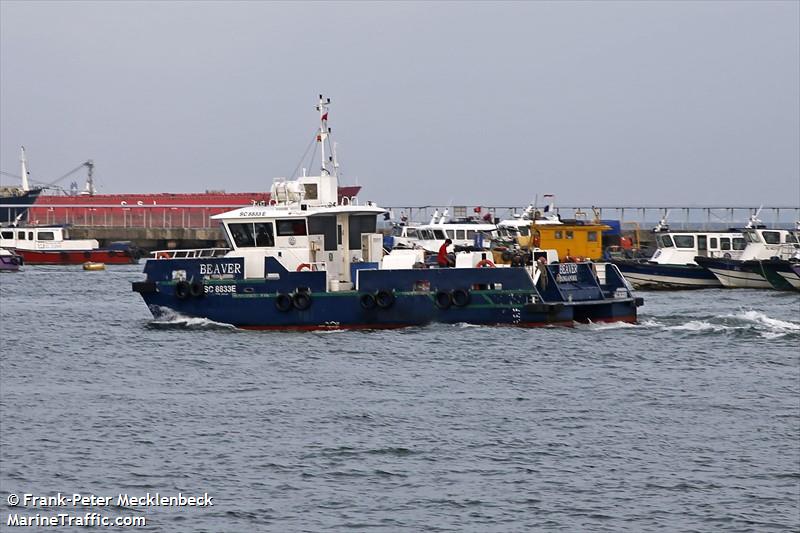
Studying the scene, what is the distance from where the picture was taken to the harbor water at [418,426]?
16094mm

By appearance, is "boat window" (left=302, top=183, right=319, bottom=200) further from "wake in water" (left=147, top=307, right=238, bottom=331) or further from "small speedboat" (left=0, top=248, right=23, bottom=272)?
"small speedboat" (left=0, top=248, right=23, bottom=272)

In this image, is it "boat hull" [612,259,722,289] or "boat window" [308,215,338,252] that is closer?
"boat window" [308,215,338,252]

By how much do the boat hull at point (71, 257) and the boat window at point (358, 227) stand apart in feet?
144

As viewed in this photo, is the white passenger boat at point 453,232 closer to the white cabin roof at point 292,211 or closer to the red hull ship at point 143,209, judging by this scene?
the white cabin roof at point 292,211

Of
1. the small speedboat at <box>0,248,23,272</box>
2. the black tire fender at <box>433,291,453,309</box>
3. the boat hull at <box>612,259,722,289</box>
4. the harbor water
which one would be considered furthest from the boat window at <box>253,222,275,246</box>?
the small speedboat at <box>0,248,23,272</box>

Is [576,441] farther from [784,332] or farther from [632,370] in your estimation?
[784,332]

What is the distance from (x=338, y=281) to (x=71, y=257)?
147ft

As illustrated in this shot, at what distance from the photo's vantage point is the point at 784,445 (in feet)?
63.1

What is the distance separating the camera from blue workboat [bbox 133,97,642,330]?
3130 centimetres

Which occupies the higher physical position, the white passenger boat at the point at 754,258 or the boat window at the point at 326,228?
the boat window at the point at 326,228

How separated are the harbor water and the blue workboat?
59cm

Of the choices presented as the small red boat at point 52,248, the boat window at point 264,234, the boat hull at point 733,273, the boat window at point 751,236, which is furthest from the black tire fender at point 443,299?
the small red boat at point 52,248

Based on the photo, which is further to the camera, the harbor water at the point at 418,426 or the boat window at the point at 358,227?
the boat window at the point at 358,227

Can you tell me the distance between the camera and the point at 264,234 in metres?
32.5
